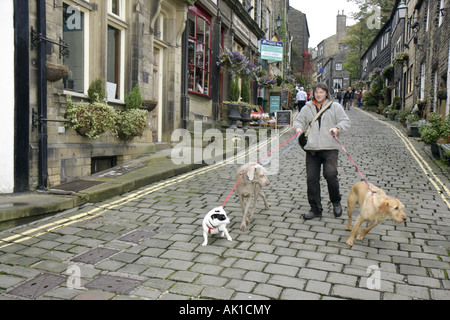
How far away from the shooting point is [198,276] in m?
3.83

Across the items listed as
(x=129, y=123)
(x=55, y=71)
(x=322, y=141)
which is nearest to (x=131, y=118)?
(x=129, y=123)

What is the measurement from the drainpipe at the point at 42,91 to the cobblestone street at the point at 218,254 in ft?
4.01

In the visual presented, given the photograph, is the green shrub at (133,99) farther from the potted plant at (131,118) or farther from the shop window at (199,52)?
the shop window at (199,52)

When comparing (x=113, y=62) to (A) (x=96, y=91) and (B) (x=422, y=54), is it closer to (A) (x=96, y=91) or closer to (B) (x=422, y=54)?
(A) (x=96, y=91)

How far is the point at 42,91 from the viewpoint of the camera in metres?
6.75

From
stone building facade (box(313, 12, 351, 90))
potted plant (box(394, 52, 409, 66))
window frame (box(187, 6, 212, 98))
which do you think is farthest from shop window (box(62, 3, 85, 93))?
stone building facade (box(313, 12, 351, 90))

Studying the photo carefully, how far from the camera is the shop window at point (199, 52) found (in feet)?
47.5

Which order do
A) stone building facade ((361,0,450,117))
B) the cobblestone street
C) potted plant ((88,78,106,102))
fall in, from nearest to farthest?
the cobblestone street
potted plant ((88,78,106,102))
stone building facade ((361,0,450,117))

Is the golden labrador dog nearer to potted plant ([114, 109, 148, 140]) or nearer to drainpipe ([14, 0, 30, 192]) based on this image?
drainpipe ([14, 0, 30, 192])

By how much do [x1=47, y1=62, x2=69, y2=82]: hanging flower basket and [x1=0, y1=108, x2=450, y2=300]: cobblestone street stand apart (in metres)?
2.43

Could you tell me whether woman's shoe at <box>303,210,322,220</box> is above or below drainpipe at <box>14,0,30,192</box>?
Result: below

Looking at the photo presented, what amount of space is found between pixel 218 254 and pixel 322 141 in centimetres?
233

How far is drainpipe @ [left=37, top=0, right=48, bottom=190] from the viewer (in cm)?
670
